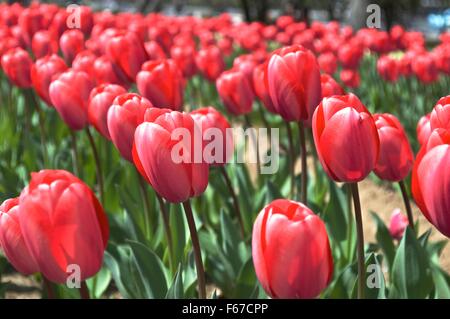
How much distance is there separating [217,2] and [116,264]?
39113 mm

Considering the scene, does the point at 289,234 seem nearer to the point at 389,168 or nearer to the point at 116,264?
the point at 389,168

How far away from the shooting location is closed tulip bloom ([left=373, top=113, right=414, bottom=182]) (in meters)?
1.67

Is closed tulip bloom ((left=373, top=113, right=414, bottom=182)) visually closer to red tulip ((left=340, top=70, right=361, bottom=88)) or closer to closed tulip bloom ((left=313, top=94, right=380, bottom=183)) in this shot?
closed tulip bloom ((left=313, top=94, right=380, bottom=183))

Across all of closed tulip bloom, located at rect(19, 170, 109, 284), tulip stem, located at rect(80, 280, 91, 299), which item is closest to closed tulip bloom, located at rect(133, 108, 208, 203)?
closed tulip bloom, located at rect(19, 170, 109, 284)

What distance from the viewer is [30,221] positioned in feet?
4.06

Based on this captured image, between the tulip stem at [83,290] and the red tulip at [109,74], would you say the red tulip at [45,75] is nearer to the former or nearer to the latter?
the red tulip at [109,74]

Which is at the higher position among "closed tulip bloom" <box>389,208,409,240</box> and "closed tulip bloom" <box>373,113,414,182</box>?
"closed tulip bloom" <box>373,113,414,182</box>

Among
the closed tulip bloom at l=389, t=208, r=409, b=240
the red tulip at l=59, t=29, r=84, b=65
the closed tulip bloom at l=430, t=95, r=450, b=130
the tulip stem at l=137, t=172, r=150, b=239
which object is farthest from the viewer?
the red tulip at l=59, t=29, r=84, b=65

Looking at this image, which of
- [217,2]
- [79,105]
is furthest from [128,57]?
[217,2]

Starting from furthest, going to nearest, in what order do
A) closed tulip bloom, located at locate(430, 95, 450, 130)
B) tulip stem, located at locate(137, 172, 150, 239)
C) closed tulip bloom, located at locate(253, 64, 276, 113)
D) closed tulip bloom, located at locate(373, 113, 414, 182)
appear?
tulip stem, located at locate(137, 172, 150, 239) < closed tulip bloom, located at locate(253, 64, 276, 113) < closed tulip bloom, located at locate(373, 113, 414, 182) < closed tulip bloom, located at locate(430, 95, 450, 130)

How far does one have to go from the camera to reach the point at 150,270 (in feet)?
6.45

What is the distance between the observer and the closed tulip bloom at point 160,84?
2.21 m

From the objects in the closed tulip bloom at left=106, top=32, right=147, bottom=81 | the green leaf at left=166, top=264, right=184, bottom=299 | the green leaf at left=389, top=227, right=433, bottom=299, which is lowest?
the green leaf at left=389, top=227, right=433, bottom=299

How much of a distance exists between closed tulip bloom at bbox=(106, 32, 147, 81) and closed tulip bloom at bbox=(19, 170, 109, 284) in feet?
4.64
